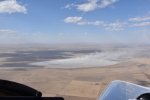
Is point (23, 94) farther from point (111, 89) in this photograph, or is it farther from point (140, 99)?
point (140, 99)

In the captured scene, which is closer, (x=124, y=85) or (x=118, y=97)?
(x=118, y=97)

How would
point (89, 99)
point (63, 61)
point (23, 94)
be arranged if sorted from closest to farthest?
point (23, 94), point (89, 99), point (63, 61)

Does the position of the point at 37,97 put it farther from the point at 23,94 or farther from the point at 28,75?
the point at 28,75

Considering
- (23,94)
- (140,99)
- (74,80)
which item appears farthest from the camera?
(74,80)

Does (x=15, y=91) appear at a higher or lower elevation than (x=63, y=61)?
higher

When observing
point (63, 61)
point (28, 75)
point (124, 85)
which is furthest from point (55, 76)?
point (124, 85)

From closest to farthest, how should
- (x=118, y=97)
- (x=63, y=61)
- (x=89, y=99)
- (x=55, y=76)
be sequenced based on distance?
(x=118, y=97), (x=89, y=99), (x=55, y=76), (x=63, y=61)

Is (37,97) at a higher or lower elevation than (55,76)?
higher

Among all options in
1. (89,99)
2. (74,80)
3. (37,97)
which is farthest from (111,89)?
(74,80)

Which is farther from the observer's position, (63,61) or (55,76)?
(63,61)
